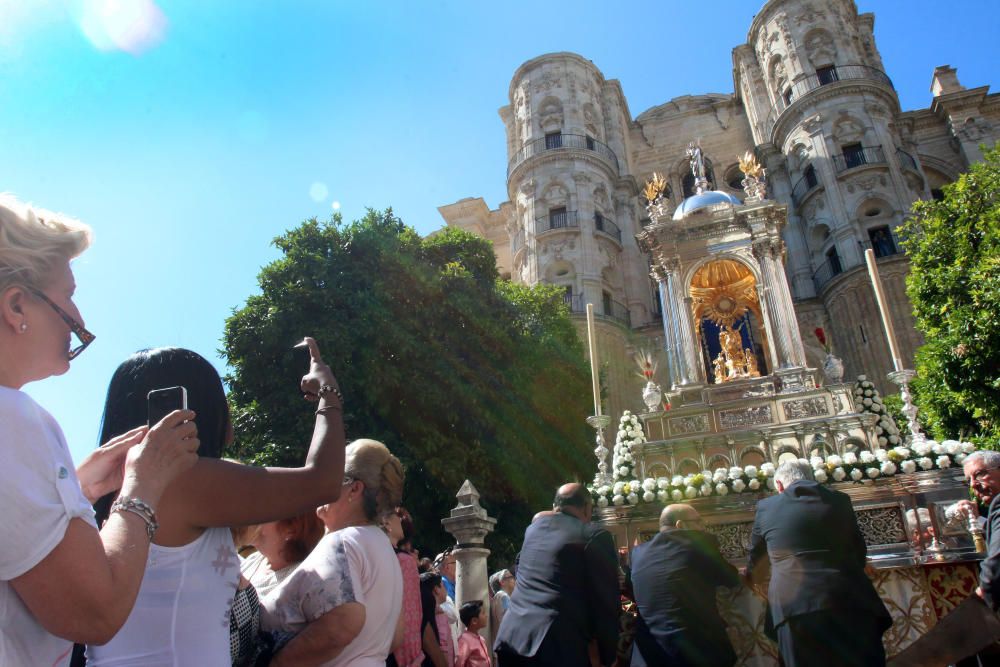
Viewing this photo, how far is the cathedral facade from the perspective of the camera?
24250 millimetres

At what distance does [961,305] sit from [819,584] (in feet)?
46.4

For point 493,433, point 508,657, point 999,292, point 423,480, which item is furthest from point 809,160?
point 508,657

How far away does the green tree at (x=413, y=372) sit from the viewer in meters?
14.5

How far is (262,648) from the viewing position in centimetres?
231

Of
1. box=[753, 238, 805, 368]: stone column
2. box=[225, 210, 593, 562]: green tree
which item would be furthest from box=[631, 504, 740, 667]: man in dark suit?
box=[753, 238, 805, 368]: stone column

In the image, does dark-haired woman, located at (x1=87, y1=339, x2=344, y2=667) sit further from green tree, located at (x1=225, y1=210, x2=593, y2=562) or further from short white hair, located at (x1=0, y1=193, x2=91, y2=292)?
green tree, located at (x1=225, y1=210, x2=593, y2=562)

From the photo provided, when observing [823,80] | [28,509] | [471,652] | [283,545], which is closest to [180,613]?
[28,509]

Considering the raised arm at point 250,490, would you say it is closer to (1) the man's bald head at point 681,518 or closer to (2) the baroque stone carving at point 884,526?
(1) the man's bald head at point 681,518

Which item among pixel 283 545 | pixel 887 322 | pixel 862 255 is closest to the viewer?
pixel 283 545

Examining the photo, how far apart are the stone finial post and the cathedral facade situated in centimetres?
1571

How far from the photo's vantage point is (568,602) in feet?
12.3

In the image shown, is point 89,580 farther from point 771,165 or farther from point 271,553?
point 771,165

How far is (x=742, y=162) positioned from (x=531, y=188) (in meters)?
13.1

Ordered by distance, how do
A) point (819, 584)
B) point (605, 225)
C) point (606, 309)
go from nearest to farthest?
point (819, 584) < point (606, 309) < point (605, 225)
